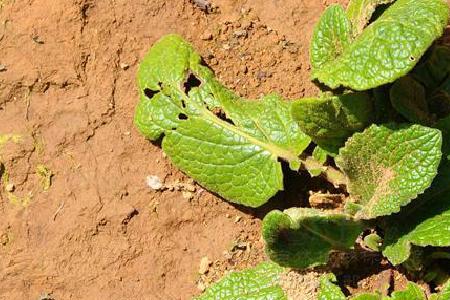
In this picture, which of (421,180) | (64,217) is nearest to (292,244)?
(421,180)

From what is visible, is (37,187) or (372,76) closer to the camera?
(372,76)

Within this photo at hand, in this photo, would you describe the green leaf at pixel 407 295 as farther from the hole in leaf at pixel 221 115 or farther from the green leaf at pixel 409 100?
the hole in leaf at pixel 221 115

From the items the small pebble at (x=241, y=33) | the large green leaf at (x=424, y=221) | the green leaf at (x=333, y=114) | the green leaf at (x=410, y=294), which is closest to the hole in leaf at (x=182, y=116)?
the small pebble at (x=241, y=33)

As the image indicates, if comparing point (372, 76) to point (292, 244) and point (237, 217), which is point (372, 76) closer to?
point (292, 244)

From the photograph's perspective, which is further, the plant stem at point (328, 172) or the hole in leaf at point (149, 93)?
the hole in leaf at point (149, 93)

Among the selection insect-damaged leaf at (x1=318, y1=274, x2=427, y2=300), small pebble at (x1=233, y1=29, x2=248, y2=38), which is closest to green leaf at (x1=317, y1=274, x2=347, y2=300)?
insect-damaged leaf at (x1=318, y1=274, x2=427, y2=300)

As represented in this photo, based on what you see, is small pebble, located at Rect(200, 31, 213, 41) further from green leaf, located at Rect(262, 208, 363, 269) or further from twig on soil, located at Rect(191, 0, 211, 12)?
green leaf, located at Rect(262, 208, 363, 269)
